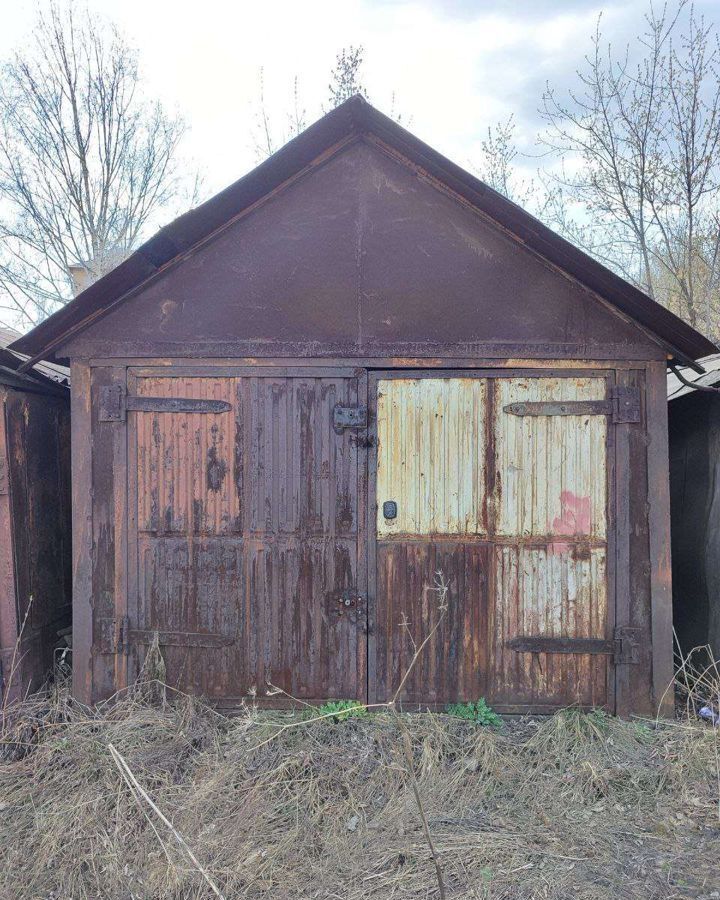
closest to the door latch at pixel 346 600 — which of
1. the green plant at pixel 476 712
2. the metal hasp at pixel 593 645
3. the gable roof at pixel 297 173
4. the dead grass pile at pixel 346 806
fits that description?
the dead grass pile at pixel 346 806

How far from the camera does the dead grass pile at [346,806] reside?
10.3ft

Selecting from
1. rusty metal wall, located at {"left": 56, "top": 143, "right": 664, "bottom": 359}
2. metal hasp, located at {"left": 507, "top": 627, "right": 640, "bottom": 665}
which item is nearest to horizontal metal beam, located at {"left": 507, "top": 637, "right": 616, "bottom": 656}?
metal hasp, located at {"left": 507, "top": 627, "right": 640, "bottom": 665}

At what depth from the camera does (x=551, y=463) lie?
4.45 metres

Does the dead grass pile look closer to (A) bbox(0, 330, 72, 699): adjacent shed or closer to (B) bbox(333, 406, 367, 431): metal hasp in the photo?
(A) bbox(0, 330, 72, 699): adjacent shed

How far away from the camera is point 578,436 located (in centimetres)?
445

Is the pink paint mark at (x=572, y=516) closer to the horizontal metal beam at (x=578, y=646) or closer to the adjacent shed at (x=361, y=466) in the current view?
the adjacent shed at (x=361, y=466)

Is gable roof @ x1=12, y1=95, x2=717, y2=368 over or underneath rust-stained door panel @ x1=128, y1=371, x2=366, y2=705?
over

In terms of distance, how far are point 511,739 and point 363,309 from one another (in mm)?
3128

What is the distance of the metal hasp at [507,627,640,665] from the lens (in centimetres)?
438

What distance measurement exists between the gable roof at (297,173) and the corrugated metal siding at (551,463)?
0.61 metres

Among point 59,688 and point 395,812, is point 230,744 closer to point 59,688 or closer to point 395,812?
point 395,812

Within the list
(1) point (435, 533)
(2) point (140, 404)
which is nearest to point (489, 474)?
(1) point (435, 533)

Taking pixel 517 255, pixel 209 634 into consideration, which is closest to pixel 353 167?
pixel 517 255

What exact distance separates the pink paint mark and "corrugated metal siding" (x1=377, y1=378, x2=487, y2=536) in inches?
21.6
